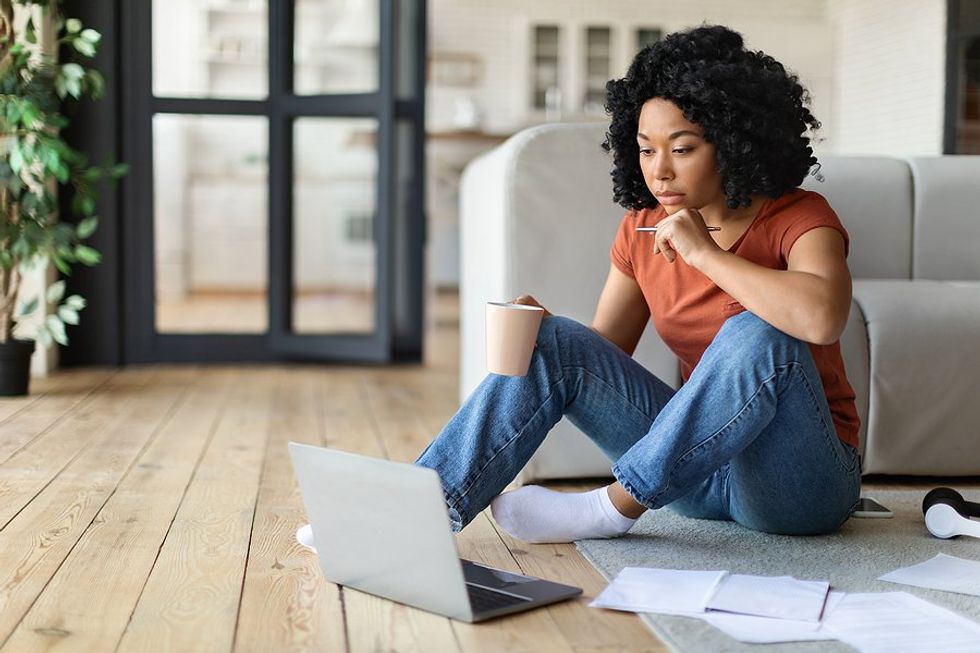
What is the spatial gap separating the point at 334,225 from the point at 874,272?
2.43 meters

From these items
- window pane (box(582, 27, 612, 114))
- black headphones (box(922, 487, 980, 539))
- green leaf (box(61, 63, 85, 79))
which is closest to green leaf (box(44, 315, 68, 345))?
green leaf (box(61, 63, 85, 79))

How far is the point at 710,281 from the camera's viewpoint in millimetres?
1780

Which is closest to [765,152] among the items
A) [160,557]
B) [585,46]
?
[160,557]

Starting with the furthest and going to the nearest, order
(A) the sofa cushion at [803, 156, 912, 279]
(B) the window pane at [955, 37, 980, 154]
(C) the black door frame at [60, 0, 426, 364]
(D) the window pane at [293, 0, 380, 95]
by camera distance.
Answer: (B) the window pane at [955, 37, 980, 154] → (D) the window pane at [293, 0, 380, 95] → (C) the black door frame at [60, 0, 426, 364] → (A) the sofa cushion at [803, 156, 912, 279]

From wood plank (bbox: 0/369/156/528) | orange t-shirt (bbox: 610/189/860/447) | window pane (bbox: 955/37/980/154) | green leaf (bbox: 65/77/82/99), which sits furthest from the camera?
window pane (bbox: 955/37/980/154)

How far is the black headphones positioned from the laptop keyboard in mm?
777

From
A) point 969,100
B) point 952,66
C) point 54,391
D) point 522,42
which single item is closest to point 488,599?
point 54,391

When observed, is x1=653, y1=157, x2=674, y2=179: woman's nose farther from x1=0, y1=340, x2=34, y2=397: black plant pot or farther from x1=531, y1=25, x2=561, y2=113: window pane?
x1=531, y1=25, x2=561, y2=113: window pane

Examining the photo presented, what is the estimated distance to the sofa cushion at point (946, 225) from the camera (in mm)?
2541

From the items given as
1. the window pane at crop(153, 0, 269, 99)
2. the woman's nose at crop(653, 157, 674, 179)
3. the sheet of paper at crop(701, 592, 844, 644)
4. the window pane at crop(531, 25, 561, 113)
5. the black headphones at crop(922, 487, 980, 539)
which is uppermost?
the window pane at crop(531, 25, 561, 113)

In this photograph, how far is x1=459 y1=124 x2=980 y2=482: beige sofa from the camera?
2285 millimetres

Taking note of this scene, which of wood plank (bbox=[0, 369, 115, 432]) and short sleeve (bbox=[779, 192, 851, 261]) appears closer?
short sleeve (bbox=[779, 192, 851, 261])

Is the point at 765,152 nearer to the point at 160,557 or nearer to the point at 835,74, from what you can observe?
the point at 160,557

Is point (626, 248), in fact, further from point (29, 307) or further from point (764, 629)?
point (29, 307)
